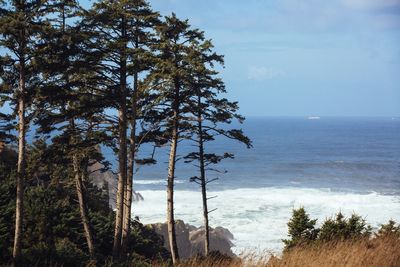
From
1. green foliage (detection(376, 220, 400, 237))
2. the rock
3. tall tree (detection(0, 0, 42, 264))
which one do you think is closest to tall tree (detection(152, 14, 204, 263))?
tall tree (detection(0, 0, 42, 264))

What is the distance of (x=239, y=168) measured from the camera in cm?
8988

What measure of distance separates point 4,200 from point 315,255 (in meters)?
16.6

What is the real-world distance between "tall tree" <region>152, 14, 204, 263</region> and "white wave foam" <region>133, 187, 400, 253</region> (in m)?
20.5

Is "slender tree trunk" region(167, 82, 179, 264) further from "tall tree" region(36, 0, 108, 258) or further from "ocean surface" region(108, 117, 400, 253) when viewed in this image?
"ocean surface" region(108, 117, 400, 253)

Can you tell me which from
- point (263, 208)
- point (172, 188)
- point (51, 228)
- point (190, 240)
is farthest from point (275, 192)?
point (51, 228)

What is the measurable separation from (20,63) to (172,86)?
21.0ft

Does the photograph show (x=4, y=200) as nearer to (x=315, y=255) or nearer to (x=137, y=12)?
(x=137, y=12)

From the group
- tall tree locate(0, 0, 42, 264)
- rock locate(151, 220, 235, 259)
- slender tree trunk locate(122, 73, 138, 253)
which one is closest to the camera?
tall tree locate(0, 0, 42, 264)

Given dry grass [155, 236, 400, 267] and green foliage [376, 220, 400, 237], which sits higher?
dry grass [155, 236, 400, 267]

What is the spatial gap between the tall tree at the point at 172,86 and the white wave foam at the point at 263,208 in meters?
20.5

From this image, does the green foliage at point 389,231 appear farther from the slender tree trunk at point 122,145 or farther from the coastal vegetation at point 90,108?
the slender tree trunk at point 122,145

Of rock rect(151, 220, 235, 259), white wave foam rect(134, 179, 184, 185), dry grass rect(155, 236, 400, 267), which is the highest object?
dry grass rect(155, 236, 400, 267)

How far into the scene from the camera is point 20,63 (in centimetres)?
1409

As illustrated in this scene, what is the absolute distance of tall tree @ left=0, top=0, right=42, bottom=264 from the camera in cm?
1329
